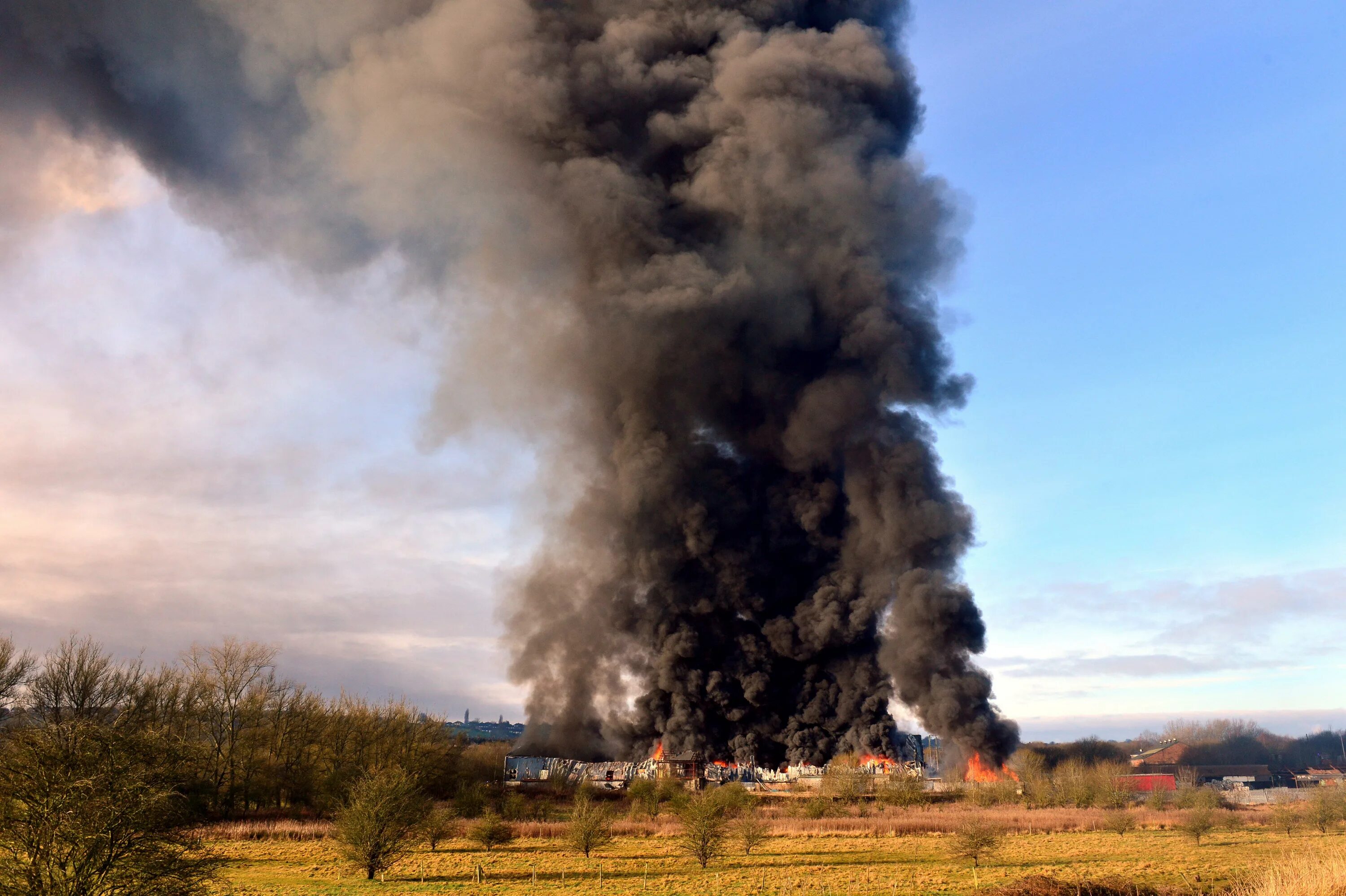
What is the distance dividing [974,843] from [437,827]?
722 inches

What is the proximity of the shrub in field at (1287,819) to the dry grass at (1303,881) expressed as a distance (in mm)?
21356

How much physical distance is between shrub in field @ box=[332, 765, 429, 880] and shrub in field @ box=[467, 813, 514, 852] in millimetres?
5065

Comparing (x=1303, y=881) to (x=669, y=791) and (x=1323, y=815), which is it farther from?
(x=669, y=791)

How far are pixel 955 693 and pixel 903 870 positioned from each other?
76.7ft

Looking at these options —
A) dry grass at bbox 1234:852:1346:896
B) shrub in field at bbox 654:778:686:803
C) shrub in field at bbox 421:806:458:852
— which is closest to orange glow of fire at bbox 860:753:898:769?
shrub in field at bbox 654:778:686:803

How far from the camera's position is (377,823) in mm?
23875

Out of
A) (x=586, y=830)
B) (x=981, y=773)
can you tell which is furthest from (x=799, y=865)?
(x=981, y=773)

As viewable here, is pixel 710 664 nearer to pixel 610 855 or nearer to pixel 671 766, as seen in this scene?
pixel 671 766

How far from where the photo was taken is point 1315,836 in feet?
107

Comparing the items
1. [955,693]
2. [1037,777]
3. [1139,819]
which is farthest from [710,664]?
[1139,819]

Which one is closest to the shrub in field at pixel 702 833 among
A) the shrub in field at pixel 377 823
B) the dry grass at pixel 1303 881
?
the shrub in field at pixel 377 823

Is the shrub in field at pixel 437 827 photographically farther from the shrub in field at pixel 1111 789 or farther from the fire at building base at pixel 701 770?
the shrub in field at pixel 1111 789

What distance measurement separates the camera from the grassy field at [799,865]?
2031 centimetres

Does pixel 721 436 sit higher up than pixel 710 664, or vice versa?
pixel 721 436
